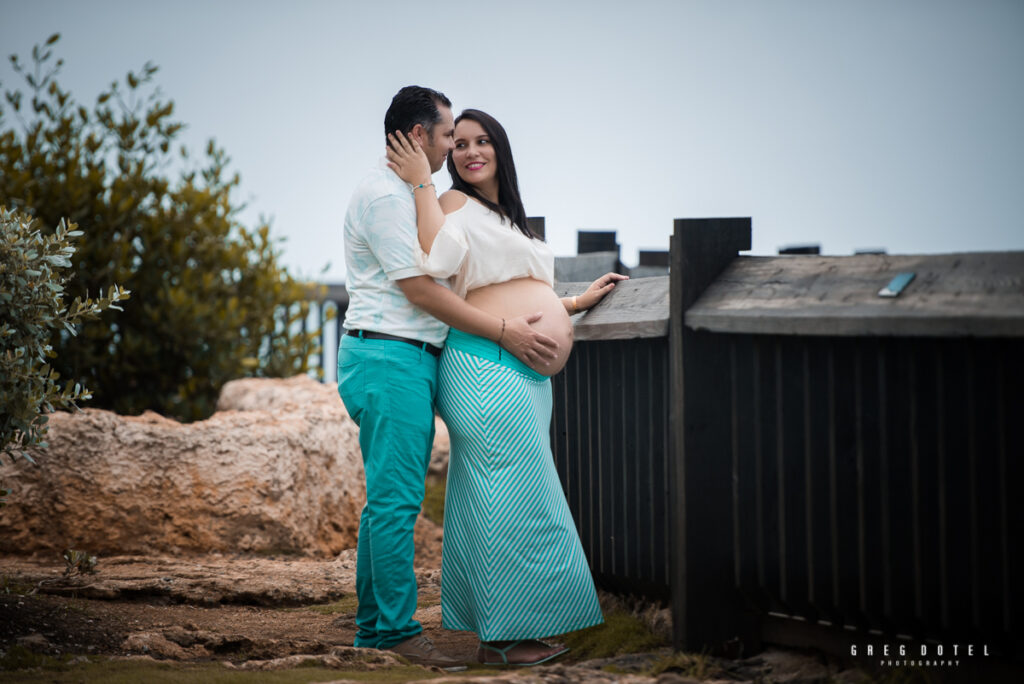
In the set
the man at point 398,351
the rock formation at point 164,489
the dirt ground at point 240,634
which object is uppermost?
the man at point 398,351

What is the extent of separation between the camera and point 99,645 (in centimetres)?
337

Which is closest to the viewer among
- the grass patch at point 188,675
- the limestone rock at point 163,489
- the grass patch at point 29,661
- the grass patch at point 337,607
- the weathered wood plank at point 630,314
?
the grass patch at point 188,675

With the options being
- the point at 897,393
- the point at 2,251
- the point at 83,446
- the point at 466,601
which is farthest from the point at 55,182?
the point at 897,393

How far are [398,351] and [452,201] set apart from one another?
21.3 inches

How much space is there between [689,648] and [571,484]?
1.03 meters

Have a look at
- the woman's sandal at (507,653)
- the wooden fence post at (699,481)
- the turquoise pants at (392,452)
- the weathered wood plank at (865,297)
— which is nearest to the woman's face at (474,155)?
the turquoise pants at (392,452)

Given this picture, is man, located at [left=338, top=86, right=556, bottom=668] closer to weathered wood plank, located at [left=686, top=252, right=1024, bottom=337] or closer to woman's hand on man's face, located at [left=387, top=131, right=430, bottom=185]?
woman's hand on man's face, located at [left=387, top=131, right=430, bottom=185]

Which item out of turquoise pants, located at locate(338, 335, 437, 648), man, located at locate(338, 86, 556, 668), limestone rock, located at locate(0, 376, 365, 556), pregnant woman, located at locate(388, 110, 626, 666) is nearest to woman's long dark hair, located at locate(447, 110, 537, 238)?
pregnant woman, located at locate(388, 110, 626, 666)

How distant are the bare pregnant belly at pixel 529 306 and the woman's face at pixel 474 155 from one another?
0.38m

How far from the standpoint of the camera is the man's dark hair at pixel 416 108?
10.9ft

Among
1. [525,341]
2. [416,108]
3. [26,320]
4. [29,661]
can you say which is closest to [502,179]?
[416,108]

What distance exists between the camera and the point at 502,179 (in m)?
3.46

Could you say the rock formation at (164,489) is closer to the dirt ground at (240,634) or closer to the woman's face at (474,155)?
the dirt ground at (240,634)

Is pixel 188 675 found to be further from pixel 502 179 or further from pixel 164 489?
pixel 164 489
